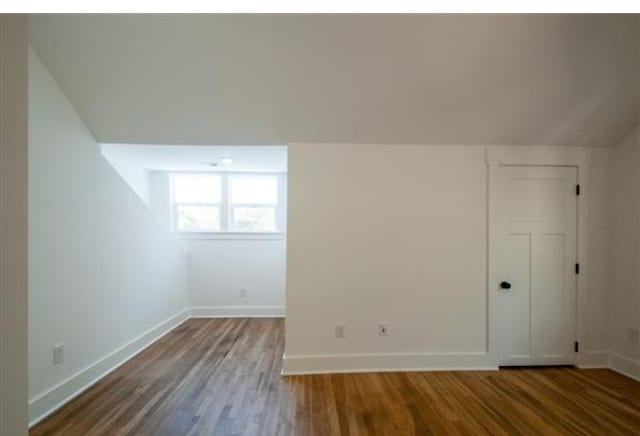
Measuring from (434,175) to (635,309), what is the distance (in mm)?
2207

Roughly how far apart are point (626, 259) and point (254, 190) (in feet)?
14.7

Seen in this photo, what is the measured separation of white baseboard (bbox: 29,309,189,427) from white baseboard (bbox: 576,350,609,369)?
14.7 ft

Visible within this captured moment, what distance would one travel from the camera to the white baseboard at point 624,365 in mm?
2584

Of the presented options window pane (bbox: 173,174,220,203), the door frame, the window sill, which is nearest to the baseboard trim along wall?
the door frame

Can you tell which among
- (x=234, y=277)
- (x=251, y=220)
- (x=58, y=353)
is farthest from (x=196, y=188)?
(x=58, y=353)

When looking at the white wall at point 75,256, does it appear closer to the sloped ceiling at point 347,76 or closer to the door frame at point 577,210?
the sloped ceiling at point 347,76

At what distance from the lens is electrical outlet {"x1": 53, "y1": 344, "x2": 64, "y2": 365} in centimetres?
211

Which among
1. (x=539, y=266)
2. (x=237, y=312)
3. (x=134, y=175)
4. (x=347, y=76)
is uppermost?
(x=347, y=76)

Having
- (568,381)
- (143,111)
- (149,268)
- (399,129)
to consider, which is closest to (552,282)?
(568,381)

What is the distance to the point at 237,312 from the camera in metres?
4.41

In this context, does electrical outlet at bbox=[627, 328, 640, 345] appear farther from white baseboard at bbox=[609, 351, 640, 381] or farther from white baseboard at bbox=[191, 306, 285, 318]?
white baseboard at bbox=[191, 306, 285, 318]

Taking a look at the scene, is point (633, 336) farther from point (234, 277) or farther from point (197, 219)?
point (197, 219)

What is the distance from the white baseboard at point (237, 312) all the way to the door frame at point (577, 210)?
2.88 metres

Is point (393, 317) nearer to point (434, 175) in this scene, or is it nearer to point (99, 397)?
point (434, 175)
